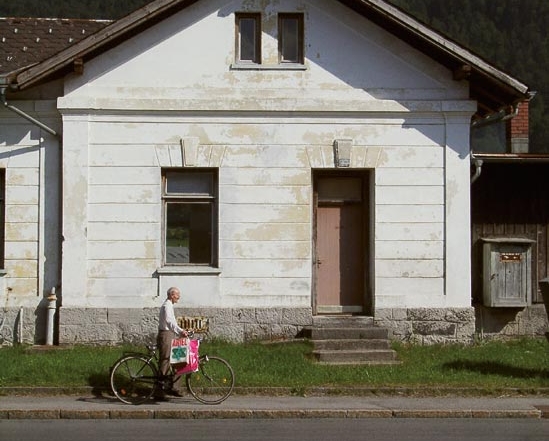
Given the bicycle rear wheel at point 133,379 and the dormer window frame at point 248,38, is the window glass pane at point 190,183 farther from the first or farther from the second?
the bicycle rear wheel at point 133,379

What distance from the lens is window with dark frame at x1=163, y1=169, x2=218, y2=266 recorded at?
17.9 meters

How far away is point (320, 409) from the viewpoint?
42.5 ft

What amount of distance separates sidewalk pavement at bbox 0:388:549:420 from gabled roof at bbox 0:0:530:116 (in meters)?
5.98

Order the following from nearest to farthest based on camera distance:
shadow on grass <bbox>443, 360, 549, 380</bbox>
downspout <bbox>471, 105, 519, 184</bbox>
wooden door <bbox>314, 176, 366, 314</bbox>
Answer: shadow on grass <bbox>443, 360, 549, 380</bbox>
downspout <bbox>471, 105, 519, 184</bbox>
wooden door <bbox>314, 176, 366, 314</bbox>

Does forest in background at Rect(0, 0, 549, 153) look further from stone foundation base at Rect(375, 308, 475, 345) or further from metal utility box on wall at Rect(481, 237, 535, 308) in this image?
stone foundation base at Rect(375, 308, 475, 345)

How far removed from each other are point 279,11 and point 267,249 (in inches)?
174

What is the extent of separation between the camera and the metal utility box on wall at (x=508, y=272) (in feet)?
60.7

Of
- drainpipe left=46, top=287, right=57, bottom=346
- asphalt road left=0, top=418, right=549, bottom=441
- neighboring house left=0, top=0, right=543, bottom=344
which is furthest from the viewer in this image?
neighboring house left=0, top=0, right=543, bottom=344

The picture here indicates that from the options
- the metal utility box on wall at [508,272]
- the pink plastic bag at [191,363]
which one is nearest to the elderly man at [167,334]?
the pink plastic bag at [191,363]

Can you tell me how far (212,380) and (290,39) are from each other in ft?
23.4

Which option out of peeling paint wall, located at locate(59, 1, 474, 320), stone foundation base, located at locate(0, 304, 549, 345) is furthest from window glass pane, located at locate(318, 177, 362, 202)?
stone foundation base, located at locate(0, 304, 549, 345)

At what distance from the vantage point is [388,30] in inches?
703

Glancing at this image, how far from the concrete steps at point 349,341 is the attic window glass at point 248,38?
5.02 m

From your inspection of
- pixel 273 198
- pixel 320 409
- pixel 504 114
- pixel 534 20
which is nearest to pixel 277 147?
pixel 273 198
